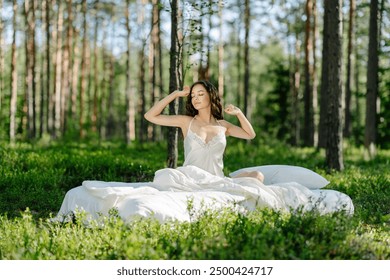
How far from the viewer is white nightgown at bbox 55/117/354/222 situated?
212 inches

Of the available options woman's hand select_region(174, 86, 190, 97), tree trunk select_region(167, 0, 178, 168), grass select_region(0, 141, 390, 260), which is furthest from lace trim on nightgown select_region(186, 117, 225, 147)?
tree trunk select_region(167, 0, 178, 168)

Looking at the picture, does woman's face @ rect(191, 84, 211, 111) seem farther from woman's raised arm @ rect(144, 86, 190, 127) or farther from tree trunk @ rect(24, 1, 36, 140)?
tree trunk @ rect(24, 1, 36, 140)

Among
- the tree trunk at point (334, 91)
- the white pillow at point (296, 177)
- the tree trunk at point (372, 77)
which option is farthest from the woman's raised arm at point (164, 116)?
the tree trunk at point (372, 77)

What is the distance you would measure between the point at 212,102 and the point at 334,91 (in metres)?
4.48

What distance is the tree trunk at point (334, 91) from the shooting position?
10133mm

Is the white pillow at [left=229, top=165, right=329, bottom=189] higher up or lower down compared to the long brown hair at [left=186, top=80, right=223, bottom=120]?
lower down

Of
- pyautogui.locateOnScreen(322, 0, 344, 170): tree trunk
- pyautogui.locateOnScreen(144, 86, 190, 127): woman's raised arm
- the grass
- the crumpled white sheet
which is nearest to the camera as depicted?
the grass

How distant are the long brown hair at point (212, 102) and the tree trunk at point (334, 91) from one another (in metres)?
4.17

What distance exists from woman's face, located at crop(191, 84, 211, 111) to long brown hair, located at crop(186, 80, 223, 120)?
42 mm

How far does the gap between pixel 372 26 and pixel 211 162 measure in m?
10.1

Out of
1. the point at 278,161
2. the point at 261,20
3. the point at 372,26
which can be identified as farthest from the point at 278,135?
the point at 278,161

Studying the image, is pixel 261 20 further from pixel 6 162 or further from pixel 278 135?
pixel 6 162

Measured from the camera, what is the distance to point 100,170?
942 cm

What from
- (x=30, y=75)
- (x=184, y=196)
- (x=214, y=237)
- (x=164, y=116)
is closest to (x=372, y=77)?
(x=164, y=116)
